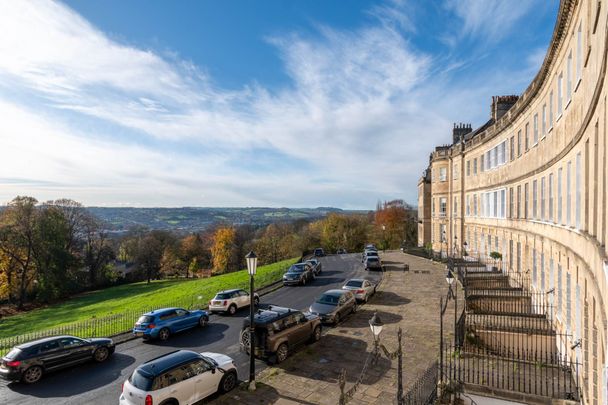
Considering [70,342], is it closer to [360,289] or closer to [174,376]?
[174,376]

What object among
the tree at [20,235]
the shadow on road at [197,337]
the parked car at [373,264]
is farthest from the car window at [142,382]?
the tree at [20,235]

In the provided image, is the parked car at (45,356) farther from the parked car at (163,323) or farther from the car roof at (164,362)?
the car roof at (164,362)

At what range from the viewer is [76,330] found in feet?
→ 68.5

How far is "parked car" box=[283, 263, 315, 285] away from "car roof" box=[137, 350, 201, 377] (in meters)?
18.8

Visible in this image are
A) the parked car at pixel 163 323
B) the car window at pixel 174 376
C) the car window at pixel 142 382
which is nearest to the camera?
the car window at pixel 142 382

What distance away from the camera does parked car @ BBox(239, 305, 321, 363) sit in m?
13.6

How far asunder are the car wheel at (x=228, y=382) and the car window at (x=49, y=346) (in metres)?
6.74

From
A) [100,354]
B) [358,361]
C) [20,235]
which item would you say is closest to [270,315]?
[358,361]

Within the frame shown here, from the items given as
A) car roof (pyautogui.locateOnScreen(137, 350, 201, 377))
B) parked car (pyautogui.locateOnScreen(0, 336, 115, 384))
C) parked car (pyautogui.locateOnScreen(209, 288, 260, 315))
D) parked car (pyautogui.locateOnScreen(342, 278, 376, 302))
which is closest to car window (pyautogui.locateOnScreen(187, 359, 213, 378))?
car roof (pyautogui.locateOnScreen(137, 350, 201, 377))

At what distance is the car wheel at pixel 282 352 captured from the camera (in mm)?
13837

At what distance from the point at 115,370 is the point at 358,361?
9.63m

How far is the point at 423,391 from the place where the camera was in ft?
35.1

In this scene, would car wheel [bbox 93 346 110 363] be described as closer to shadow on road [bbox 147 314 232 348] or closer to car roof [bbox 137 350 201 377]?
shadow on road [bbox 147 314 232 348]

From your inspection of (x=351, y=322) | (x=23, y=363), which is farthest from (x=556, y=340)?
(x=23, y=363)
